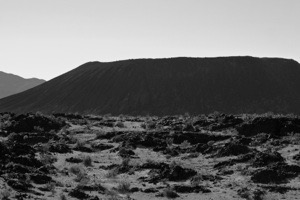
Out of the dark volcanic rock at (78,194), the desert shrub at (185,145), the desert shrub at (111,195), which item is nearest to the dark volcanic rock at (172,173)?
the desert shrub at (111,195)

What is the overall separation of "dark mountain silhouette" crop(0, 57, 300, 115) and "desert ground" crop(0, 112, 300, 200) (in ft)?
187

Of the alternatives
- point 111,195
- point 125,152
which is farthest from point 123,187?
point 125,152

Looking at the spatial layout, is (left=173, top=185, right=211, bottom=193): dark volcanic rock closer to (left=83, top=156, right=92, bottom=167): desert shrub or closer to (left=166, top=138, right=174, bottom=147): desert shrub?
(left=83, top=156, right=92, bottom=167): desert shrub

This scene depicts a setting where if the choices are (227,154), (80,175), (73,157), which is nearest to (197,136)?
(227,154)

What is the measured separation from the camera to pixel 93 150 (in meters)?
29.6

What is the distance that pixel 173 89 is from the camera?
103438mm

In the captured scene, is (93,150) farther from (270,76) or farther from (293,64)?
(293,64)

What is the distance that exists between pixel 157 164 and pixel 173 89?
263 feet

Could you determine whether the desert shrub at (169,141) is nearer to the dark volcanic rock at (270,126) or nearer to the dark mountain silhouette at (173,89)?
the dark volcanic rock at (270,126)

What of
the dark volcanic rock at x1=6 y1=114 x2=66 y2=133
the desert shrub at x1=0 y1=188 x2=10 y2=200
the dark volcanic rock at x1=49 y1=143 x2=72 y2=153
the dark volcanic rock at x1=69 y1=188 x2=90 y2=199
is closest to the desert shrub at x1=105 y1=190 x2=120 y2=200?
the dark volcanic rock at x1=69 y1=188 x2=90 y2=199

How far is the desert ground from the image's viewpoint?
1822cm

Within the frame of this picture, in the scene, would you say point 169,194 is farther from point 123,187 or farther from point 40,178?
point 40,178

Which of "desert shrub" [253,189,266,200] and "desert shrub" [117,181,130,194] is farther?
"desert shrub" [117,181,130,194]

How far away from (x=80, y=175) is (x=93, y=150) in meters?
8.83
